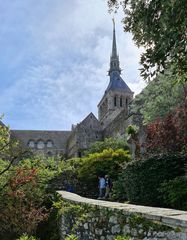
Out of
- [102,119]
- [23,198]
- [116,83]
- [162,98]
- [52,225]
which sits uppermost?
[116,83]

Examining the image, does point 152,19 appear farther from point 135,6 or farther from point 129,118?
point 129,118

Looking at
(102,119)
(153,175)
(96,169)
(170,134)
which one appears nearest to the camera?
(153,175)

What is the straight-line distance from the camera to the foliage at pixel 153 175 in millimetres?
12289

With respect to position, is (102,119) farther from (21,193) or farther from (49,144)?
(21,193)

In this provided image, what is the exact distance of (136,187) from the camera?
13.0 meters

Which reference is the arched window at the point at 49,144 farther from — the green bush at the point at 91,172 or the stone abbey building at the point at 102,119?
the green bush at the point at 91,172

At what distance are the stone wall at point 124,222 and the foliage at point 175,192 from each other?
2.41 metres

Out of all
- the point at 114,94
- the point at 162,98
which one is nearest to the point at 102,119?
the point at 114,94

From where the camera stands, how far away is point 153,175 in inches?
493

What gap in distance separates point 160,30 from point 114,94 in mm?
81933

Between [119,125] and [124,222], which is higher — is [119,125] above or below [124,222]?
above

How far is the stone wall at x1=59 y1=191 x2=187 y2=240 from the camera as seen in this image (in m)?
5.82

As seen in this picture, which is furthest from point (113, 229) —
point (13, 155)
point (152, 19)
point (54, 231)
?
point (13, 155)

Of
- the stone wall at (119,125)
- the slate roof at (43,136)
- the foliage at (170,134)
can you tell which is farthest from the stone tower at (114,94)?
the foliage at (170,134)
